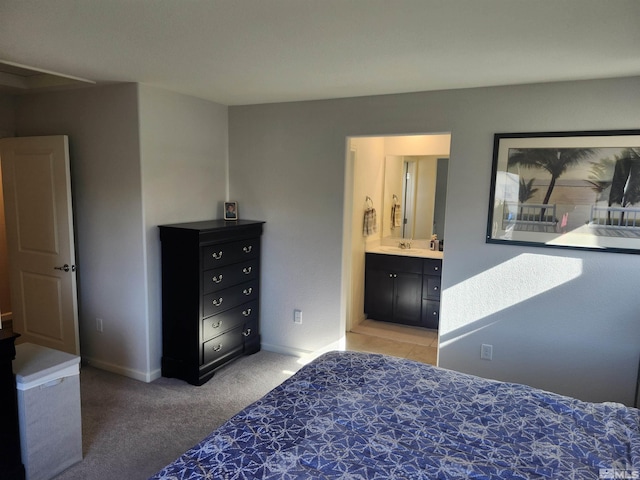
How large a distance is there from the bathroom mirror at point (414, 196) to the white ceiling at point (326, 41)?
2012mm

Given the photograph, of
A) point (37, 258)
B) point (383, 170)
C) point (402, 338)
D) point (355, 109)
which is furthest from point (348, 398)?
point (383, 170)

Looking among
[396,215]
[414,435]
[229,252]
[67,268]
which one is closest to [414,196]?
[396,215]

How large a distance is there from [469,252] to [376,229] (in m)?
1.97

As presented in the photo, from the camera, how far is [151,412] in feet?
10.2

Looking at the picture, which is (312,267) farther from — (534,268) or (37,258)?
(37,258)

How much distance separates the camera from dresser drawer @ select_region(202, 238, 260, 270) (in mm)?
3475

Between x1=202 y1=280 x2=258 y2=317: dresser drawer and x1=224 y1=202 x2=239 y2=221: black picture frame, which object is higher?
x1=224 y1=202 x2=239 y2=221: black picture frame

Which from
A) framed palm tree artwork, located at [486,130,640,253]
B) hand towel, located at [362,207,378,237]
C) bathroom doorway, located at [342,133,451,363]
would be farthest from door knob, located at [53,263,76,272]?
framed palm tree artwork, located at [486,130,640,253]

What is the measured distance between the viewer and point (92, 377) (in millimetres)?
3609

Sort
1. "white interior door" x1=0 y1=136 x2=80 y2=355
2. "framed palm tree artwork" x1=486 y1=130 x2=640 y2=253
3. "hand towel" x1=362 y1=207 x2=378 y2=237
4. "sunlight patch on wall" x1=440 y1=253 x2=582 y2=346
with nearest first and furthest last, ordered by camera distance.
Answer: "framed palm tree artwork" x1=486 y1=130 x2=640 y2=253
"sunlight patch on wall" x1=440 y1=253 x2=582 y2=346
"white interior door" x1=0 y1=136 x2=80 y2=355
"hand towel" x1=362 y1=207 x2=378 y2=237

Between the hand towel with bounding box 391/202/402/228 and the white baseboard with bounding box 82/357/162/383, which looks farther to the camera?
the hand towel with bounding box 391/202/402/228

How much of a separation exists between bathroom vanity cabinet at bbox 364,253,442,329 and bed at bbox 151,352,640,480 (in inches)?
104

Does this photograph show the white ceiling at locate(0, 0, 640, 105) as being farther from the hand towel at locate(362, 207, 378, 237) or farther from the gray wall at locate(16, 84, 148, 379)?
the hand towel at locate(362, 207, 378, 237)

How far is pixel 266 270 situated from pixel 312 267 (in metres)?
0.51
